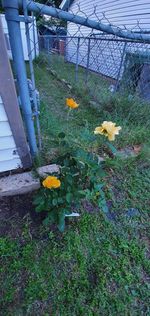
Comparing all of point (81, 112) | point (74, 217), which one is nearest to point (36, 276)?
point (74, 217)

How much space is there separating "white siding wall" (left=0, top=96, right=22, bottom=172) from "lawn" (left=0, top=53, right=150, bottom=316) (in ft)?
0.85

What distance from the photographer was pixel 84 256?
135cm

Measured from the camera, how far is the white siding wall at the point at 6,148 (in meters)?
1.43

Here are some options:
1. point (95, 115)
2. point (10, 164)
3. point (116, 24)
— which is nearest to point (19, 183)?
point (10, 164)

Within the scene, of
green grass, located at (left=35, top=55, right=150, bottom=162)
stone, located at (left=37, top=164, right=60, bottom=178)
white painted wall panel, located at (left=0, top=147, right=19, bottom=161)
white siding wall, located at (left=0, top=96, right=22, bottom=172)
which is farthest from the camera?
green grass, located at (left=35, top=55, right=150, bottom=162)

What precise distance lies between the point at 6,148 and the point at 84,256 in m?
0.96

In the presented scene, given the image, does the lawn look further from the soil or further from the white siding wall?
the white siding wall

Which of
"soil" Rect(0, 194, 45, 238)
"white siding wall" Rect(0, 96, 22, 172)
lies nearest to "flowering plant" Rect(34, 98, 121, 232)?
"soil" Rect(0, 194, 45, 238)

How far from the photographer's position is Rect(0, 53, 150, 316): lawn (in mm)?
1156

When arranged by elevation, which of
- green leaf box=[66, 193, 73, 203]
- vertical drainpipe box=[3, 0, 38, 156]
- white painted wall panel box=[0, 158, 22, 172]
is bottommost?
white painted wall panel box=[0, 158, 22, 172]

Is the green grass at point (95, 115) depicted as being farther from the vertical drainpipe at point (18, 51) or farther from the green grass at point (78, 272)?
the green grass at point (78, 272)

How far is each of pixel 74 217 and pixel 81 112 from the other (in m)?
2.00

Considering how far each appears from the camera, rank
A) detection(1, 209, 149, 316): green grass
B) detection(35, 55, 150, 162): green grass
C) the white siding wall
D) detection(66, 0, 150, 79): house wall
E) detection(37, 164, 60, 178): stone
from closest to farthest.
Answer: detection(1, 209, 149, 316): green grass
the white siding wall
detection(37, 164, 60, 178): stone
detection(35, 55, 150, 162): green grass
detection(66, 0, 150, 79): house wall

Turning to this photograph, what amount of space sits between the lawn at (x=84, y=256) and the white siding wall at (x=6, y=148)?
259 mm
